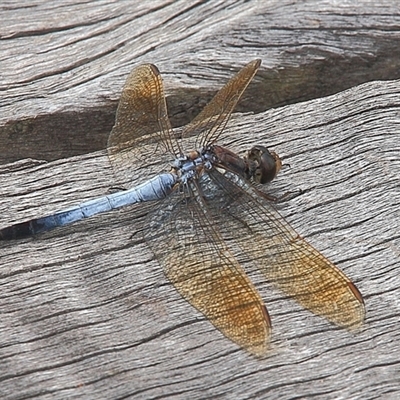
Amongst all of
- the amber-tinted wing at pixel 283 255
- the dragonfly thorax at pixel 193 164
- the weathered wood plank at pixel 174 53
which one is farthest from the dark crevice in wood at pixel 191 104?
the amber-tinted wing at pixel 283 255

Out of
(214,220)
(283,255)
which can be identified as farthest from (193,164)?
(283,255)

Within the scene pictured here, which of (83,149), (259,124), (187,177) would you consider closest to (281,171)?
(259,124)

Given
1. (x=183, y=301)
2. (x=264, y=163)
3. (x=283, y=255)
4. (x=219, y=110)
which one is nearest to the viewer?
(x=183, y=301)

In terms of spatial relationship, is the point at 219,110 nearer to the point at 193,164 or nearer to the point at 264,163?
the point at 193,164

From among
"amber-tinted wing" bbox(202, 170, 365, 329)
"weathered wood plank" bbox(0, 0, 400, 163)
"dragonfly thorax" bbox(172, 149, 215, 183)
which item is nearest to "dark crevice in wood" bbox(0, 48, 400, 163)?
"weathered wood plank" bbox(0, 0, 400, 163)

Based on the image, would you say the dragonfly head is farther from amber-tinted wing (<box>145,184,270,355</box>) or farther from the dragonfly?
amber-tinted wing (<box>145,184,270,355</box>)

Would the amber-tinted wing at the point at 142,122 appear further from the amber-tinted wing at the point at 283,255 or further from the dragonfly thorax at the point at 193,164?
the amber-tinted wing at the point at 283,255
